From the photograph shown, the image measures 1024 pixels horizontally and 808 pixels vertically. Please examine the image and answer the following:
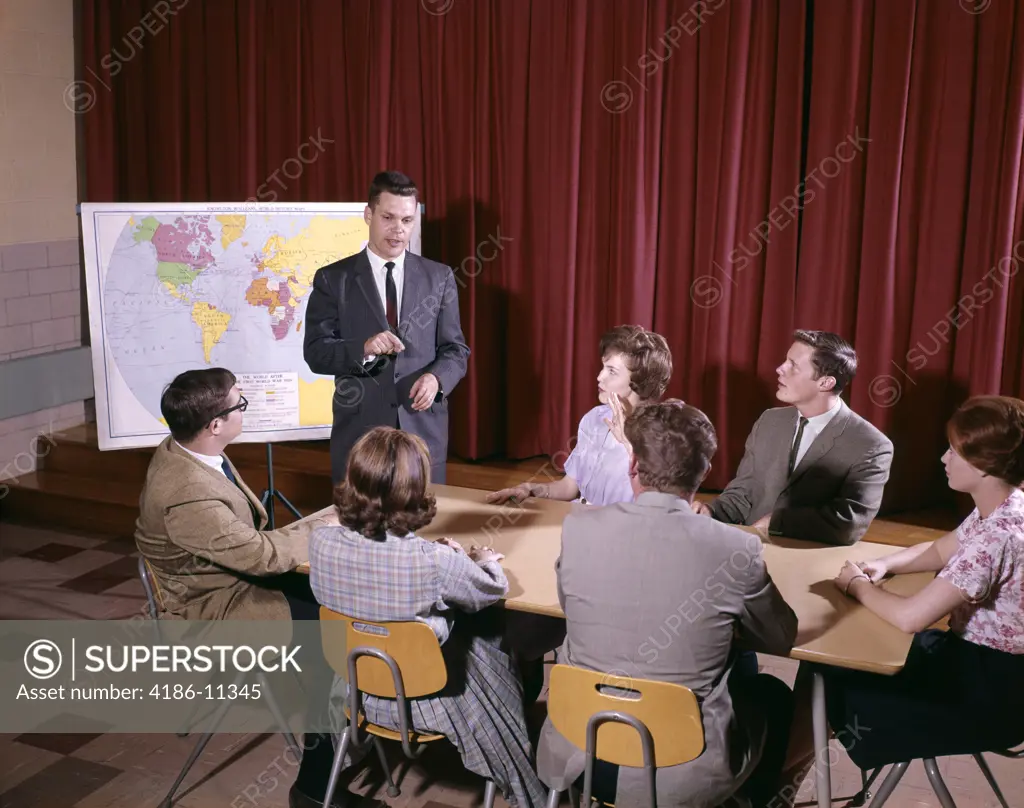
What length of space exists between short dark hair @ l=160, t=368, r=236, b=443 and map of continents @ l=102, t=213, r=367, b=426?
5.51ft

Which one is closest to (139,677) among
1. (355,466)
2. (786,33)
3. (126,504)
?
(126,504)

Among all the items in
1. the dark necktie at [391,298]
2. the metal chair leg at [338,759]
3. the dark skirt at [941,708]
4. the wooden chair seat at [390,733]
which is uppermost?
the dark necktie at [391,298]

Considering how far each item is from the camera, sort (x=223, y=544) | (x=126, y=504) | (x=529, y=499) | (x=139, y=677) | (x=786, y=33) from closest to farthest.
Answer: (x=223, y=544) < (x=529, y=499) < (x=139, y=677) < (x=786, y=33) < (x=126, y=504)

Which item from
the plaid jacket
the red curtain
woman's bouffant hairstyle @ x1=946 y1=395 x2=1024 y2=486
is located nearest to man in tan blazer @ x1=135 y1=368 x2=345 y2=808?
the plaid jacket

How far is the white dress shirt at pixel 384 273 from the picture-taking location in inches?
152

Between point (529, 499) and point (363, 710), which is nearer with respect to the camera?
point (363, 710)

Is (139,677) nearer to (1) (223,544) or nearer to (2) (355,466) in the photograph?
(1) (223,544)

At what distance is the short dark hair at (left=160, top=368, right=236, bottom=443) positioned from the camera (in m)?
2.75

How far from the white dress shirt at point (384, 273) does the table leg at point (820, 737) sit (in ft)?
6.99

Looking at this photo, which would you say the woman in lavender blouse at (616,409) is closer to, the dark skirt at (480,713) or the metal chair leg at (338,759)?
the dark skirt at (480,713)

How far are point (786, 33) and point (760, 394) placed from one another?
5.17 feet

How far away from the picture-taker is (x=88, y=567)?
188 inches

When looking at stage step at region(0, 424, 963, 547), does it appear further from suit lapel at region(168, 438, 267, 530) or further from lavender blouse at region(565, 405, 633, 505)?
suit lapel at region(168, 438, 267, 530)

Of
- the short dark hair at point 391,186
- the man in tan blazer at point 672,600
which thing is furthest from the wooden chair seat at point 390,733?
the short dark hair at point 391,186
